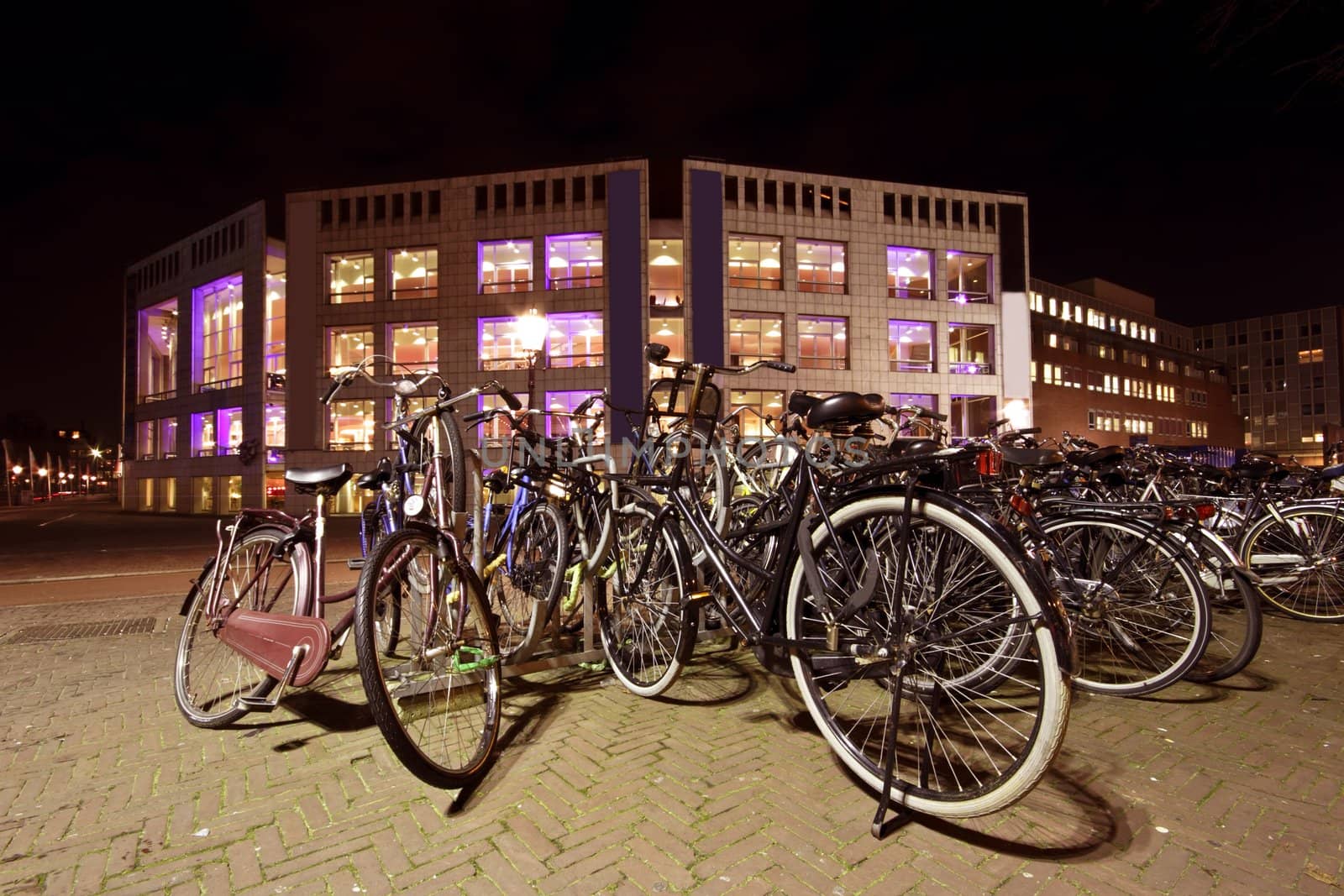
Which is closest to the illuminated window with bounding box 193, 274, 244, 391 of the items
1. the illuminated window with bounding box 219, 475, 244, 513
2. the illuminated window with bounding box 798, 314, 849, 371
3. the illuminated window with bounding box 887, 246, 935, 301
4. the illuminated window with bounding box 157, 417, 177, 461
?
the illuminated window with bounding box 157, 417, 177, 461

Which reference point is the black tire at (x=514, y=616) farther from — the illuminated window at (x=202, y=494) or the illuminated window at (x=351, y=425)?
the illuminated window at (x=202, y=494)

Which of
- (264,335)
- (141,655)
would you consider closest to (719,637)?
(141,655)

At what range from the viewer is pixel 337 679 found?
4332 millimetres

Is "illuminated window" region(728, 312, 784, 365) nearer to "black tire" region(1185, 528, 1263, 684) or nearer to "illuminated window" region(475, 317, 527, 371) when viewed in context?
"illuminated window" region(475, 317, 527, 371)

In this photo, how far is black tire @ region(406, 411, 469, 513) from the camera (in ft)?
11.3

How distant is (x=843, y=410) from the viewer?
2666 millimetres

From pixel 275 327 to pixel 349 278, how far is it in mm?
4597

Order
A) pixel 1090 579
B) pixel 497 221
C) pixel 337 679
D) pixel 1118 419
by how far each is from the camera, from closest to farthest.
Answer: pixel 1090 579 → pixel 337 679 → pixel 497 221 → pixel 1118 419

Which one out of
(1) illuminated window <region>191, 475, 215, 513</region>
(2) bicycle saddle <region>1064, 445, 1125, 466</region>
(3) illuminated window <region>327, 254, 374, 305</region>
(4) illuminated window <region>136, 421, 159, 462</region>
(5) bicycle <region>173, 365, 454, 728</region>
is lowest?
(1) illuminated window <region>191, 475, 215, 513</region>

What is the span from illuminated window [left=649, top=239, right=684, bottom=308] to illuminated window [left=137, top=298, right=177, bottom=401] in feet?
90.9

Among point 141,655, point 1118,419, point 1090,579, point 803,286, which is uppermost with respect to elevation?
point 803,286

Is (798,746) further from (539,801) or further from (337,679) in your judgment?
(337,679)

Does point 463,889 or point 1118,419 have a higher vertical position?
point 1118,419

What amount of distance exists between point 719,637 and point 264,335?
3409 centimetres
